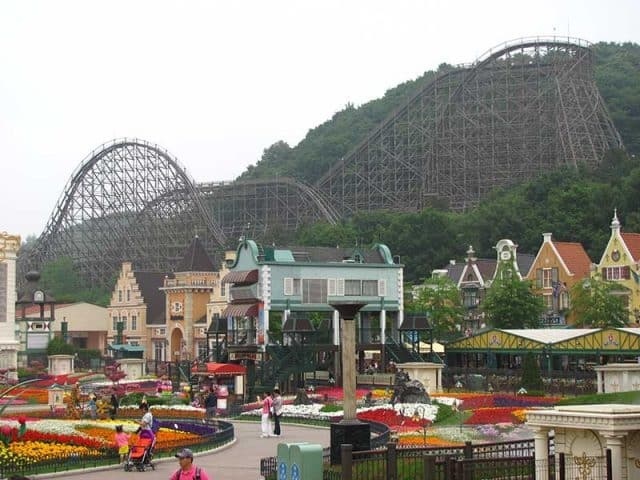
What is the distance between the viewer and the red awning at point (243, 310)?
5203 cm

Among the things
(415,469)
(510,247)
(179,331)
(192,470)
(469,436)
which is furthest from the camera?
(179,331)

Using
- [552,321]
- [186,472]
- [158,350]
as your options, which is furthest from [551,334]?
[158,350]

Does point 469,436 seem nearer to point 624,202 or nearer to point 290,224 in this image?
point 624,202

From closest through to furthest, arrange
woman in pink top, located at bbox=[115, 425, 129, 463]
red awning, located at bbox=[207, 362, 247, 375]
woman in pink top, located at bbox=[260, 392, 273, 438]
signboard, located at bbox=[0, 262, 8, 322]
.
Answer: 1. woman in pink top, located at bbox=[115, 425, 129, 463]
2. woman in pink top, located at bbox=[260, 392, 273, 438]
3. red awning, located at bbox=[207, 362, 247, 375]
4. signboard, located at bbox=[0, 262, 8, 322]

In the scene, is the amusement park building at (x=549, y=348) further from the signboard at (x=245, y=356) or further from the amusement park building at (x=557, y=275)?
the amusement park building at (x=557, y=275)

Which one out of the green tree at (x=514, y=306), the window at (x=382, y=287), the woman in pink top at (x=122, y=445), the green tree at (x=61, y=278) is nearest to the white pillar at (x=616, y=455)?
the woman in pink top at (x=122, y=445)

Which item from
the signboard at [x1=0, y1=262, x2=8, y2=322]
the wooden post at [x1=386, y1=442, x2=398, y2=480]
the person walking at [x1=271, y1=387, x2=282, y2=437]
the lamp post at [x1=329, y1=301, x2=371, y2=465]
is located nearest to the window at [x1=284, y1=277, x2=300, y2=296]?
the signboard at [x1=0, y1=262, x2=8, y2=322]

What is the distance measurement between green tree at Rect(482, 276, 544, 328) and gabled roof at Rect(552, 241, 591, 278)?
6533 millimetres

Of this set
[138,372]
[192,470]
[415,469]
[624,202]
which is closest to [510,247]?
[624,202]

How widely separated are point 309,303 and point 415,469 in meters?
36.0

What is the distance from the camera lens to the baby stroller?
21.0 meters

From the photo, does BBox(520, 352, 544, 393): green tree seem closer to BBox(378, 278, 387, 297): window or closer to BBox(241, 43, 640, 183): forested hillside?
BBox(378, 278, 387, 297): window

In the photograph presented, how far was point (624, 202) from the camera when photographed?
76.0m

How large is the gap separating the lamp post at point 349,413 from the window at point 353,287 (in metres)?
33.2
